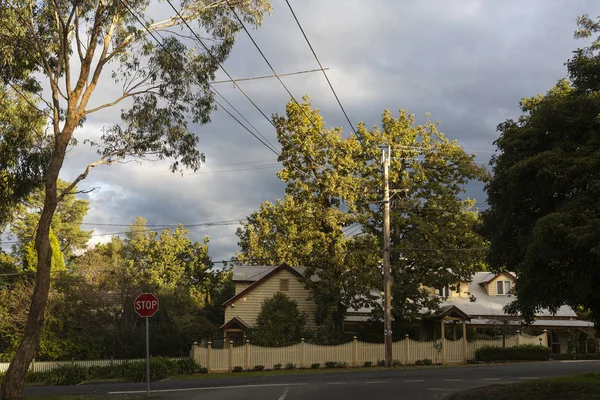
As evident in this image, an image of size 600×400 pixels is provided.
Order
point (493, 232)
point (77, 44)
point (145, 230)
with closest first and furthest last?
point (493, 232)
point (77, 44)
point (145, 230)

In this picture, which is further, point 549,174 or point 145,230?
point 145,230

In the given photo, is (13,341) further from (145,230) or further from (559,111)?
(559,111)

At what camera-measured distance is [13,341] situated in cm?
3375

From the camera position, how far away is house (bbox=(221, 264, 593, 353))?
38.0 meters

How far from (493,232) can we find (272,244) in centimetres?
4091

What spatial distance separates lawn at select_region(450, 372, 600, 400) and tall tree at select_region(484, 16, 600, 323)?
2008 millimetres

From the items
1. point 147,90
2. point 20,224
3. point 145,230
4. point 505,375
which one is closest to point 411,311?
point 505,375

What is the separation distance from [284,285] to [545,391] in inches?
940

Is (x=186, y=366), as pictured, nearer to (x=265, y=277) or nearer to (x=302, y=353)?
(x=302, y=353)

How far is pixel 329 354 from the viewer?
3391 cm

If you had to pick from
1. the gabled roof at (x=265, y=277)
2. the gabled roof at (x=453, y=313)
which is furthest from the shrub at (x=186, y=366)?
the gabled roof at (x=453, y=313)

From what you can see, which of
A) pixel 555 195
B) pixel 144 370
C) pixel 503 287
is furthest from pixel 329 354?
pixel 555 195

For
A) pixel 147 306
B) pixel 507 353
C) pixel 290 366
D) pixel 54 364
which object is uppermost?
pixel 147 306

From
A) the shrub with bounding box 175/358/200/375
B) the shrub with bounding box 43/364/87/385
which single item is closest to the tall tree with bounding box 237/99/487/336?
the shrub with bounding box 175/358/200/375
